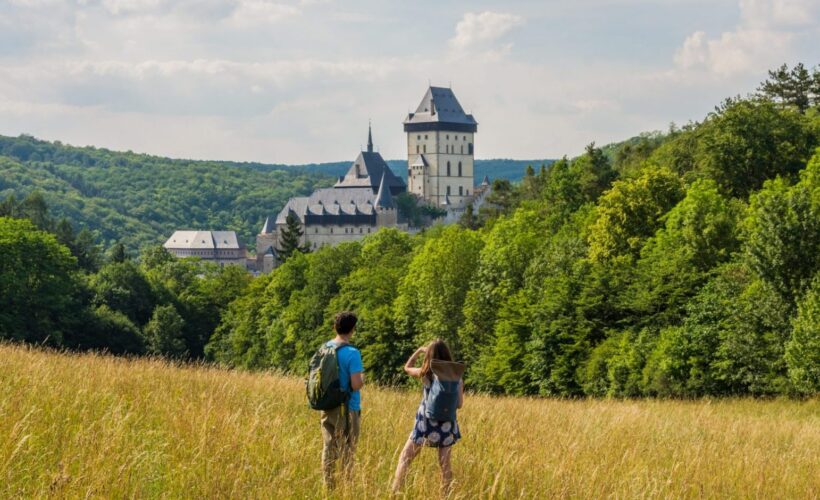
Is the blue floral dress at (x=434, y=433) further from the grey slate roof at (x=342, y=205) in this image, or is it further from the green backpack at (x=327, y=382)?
the grey slate roof at (x=342, y=205)

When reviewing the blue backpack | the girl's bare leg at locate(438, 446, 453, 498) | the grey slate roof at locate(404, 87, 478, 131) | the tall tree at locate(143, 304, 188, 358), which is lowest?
the tall tree at locate(143, 304, 188, 358)

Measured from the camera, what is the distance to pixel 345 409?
26.6 ft

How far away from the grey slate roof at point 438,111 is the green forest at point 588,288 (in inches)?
4844

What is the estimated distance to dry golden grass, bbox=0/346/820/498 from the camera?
6.69 meters

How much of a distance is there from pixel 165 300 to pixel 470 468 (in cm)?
6959

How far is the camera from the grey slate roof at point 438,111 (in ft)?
643

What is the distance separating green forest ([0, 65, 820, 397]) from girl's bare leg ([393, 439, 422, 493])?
723 inches

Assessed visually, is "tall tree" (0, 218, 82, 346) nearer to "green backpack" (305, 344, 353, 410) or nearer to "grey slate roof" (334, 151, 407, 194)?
"green backpack" (305, 344, 353, 410)

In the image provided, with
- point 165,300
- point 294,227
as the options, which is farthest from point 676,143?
point 294,227

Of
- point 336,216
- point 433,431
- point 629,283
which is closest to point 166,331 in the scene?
point 629,283

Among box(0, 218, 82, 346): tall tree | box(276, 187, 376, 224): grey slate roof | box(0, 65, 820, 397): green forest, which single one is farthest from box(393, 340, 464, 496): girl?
box(276, 187, 376, 224): grey slate roof

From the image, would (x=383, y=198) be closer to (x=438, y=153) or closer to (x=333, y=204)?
(x=333, y=204)

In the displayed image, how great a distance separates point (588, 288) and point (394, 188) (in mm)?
139153

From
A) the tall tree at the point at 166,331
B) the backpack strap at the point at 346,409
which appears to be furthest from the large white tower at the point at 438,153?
the backpack strap at the point at 346,409
